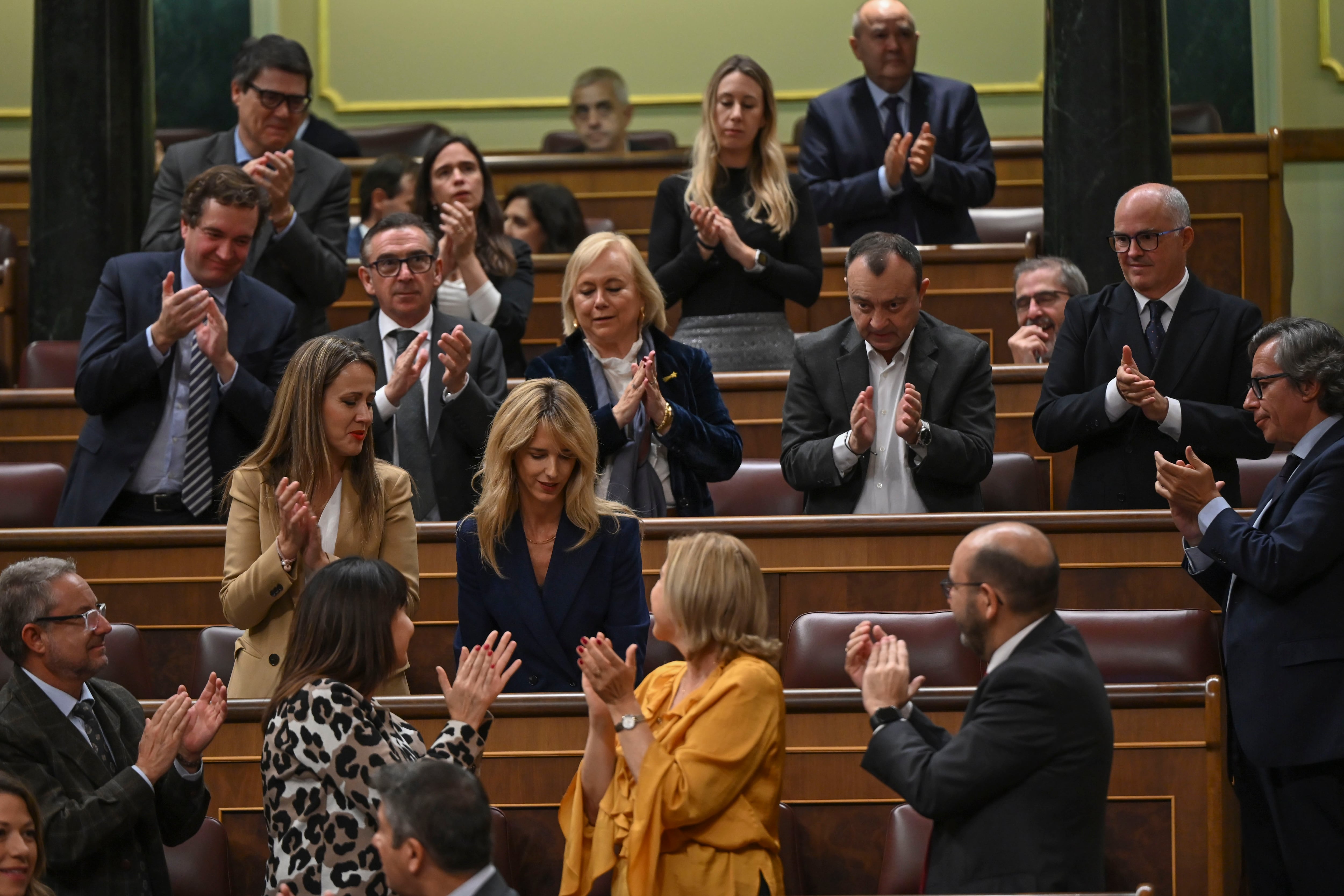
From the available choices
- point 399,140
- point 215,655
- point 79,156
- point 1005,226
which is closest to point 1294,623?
point 215,655

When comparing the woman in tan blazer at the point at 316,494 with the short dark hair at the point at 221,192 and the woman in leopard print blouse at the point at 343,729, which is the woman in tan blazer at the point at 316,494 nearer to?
the woman in leopard print blouse at the point at 343,729

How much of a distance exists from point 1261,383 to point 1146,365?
0.60 meters

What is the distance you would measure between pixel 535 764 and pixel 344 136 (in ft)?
14.0

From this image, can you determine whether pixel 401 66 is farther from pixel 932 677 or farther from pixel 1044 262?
pixel 932 677

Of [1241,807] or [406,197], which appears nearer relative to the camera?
[1241,807]

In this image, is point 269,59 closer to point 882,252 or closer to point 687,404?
point 687,404

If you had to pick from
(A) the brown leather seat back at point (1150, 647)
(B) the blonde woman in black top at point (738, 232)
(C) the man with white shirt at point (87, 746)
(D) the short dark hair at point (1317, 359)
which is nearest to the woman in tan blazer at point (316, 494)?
(C) the man with white shirt at point (87, 746)

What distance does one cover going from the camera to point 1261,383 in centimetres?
294

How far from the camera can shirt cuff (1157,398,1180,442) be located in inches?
132

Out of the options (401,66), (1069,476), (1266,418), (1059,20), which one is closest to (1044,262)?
(1069,476)

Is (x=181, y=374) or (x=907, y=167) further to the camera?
(x=907, y=167)

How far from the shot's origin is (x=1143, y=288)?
11.7 ft

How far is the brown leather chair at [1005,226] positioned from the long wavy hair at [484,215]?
198cm

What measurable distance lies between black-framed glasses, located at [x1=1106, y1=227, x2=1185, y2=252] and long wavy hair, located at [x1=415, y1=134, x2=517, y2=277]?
1.56 m
